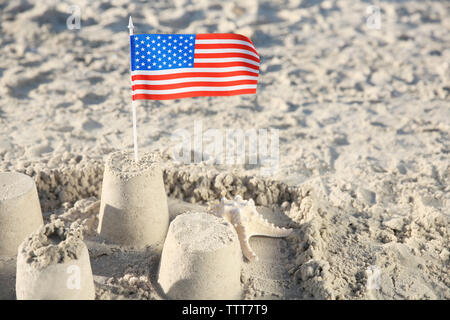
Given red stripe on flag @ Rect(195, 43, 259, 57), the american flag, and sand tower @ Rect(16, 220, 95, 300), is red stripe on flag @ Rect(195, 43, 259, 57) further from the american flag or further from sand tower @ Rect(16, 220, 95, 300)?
sand tower @ Rect(16, 220, 95, 300)

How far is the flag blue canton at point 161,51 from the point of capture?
4.63 m

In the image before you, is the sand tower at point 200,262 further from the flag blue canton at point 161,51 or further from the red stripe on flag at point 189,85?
the flag blue canton at point 161,51

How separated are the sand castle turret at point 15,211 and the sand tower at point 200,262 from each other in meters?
1.38

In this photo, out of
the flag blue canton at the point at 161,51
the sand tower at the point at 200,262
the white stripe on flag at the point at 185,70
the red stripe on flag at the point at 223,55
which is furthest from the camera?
the red stripe on flag at the point at 223,55

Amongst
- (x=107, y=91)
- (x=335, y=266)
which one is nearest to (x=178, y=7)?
(x=107, y=91)

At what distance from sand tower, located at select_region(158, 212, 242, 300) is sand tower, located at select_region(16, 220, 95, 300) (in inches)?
26.5

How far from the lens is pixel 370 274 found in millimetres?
4805

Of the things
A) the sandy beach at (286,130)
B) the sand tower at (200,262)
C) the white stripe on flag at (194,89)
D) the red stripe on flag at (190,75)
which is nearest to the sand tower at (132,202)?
the sandy beach at (286,130)

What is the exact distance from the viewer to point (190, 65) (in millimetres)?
4855

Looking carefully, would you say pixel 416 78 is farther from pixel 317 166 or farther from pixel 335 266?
pixel 335 266

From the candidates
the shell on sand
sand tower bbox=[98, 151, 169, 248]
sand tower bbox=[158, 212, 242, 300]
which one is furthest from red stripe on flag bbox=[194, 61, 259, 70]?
sand tower bbox=[158, 212, 242, 300]

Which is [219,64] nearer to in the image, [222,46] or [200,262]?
[222,46]

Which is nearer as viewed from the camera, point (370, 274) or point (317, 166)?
point (370, 274)
